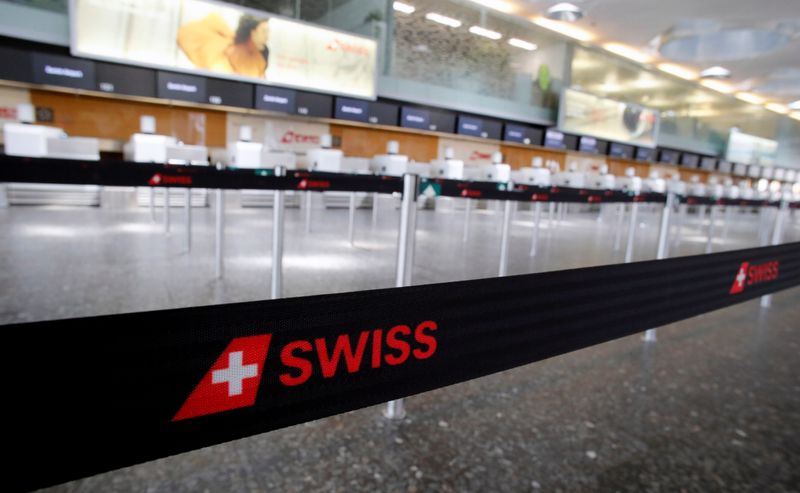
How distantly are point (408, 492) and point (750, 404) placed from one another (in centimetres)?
143

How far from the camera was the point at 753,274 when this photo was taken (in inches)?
67.6

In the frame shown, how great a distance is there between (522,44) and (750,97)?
1257 cm

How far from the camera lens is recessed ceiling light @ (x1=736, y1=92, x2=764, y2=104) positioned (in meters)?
17.5

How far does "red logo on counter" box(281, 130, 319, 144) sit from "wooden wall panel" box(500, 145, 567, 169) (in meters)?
5.13

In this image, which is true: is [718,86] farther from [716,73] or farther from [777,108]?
[777,108]

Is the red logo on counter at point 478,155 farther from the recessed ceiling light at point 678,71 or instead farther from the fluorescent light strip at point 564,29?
the recessed ceiling light at point 678,71

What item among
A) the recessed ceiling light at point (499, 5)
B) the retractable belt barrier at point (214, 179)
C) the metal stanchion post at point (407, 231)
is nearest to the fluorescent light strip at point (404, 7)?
the recessed ceiling light at point (499, 5)

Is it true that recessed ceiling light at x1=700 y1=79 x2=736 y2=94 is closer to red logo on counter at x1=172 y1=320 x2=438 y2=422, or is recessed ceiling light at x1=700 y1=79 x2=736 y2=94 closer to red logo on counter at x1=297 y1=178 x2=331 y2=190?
red logo on counter at x1=297 y1=178 x2=331 y2=190

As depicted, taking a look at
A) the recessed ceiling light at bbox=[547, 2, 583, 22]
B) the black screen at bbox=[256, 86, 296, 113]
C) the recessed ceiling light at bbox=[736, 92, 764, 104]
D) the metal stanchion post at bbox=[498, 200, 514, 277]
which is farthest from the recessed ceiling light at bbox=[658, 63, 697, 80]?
the metal stanchion post at bbox=[498, 200, 514, 277]

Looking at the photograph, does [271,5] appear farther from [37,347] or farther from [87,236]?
[37,347]

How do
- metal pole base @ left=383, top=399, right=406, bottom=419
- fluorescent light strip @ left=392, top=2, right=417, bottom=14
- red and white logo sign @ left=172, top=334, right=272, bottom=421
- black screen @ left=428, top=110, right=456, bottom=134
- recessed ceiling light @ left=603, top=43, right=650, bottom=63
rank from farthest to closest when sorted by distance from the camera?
recessed ceiling light @ left=603, top=43, right=650, bottom=63, black screen @ left=428, top=110, right=456, bottom=134, fluorescent light strip @ left=392, top=2, right=417, bottom=14, metal pole base @ left=383, top=399, right=406, bottom=419, red and white logo sign @ left=172, top=334, right=272, bottom=421

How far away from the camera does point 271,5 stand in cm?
821

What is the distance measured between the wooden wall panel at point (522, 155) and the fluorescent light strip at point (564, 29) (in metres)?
2.97

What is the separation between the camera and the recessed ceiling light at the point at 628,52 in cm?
1262
